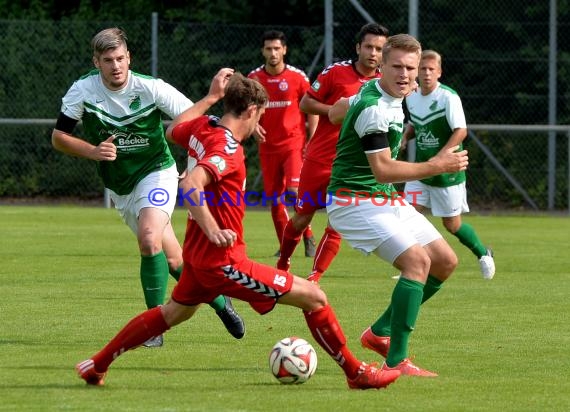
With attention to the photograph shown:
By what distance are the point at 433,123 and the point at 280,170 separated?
282 centimetres

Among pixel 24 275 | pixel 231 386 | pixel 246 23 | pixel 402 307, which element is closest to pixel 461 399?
pixel 402 307

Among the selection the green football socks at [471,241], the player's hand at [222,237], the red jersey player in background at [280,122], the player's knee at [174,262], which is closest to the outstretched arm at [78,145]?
the player's knee at [174,262]

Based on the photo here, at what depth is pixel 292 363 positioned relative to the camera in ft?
22.1

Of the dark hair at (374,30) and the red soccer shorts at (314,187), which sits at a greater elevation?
the dark hair at (374,30)

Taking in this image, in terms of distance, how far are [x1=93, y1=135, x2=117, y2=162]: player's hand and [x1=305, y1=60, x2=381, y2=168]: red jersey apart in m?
3.08

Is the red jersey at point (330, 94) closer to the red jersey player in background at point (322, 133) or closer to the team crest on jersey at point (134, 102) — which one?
the red jersey player in background at point (322, 133)

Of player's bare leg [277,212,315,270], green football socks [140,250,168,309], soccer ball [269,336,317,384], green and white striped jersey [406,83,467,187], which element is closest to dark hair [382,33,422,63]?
soccer ball [269,336,317,384]

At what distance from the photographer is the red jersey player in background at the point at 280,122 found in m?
14.2

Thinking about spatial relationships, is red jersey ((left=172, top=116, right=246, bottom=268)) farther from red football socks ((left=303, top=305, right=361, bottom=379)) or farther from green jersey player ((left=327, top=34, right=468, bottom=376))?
green jersey player ((left=327, top=34, right=468, bottom=376))

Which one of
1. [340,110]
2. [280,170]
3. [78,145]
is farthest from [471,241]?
[78,145]

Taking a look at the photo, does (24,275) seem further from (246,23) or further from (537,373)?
(246,23)

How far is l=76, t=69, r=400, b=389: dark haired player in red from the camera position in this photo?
6.42 m

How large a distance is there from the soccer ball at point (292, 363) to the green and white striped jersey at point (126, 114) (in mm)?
2180

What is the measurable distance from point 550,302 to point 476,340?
2.03m
